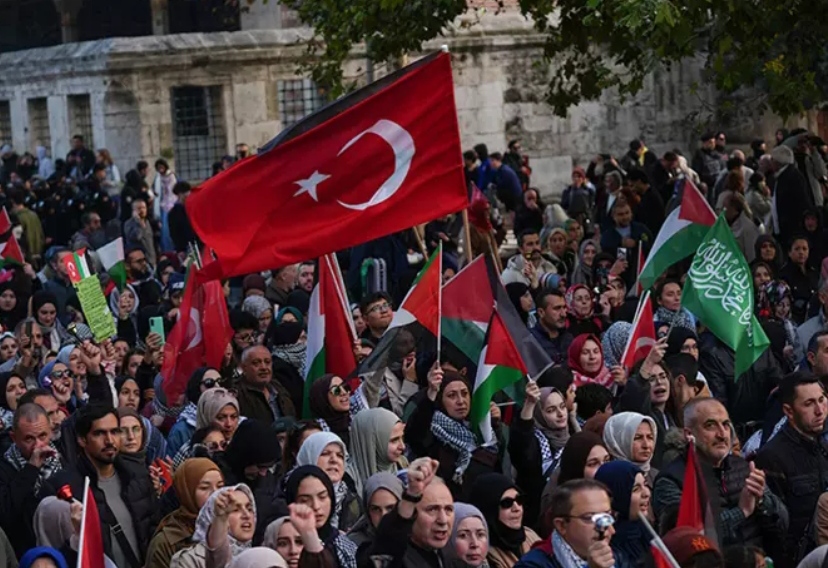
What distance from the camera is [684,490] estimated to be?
7969 millimetres

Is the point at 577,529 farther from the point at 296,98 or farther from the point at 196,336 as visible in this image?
the point at 296,98

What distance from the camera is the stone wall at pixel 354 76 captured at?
1138 inches

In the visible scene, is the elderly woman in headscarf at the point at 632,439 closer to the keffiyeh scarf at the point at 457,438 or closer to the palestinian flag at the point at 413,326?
the keffiyeh scarf at the point at 457,438

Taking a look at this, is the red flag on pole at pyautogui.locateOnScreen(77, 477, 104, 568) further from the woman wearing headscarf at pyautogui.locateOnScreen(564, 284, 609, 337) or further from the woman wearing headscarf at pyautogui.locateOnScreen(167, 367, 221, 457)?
the woman wearing headscarf at pyautogui.locateOnScreen(564, 284, 609, 337)

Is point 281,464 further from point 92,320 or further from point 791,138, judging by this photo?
point 791,138

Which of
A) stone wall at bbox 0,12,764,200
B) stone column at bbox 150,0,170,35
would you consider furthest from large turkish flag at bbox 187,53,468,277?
stone column at bbox 150,0,170,35

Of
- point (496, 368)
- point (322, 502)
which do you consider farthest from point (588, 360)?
point (322, 502)

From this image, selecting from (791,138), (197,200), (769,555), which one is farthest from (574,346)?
(791,138)

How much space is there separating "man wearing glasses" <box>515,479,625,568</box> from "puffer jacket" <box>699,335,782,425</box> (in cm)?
554

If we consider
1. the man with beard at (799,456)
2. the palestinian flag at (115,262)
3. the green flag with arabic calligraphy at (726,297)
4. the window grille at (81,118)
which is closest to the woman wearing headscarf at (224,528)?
the man with beard at (799,456)

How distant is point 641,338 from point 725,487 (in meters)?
3.30

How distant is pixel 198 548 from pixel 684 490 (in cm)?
186

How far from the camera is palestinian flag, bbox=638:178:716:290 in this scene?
1409 centimetres

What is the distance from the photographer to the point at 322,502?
8430 mm
